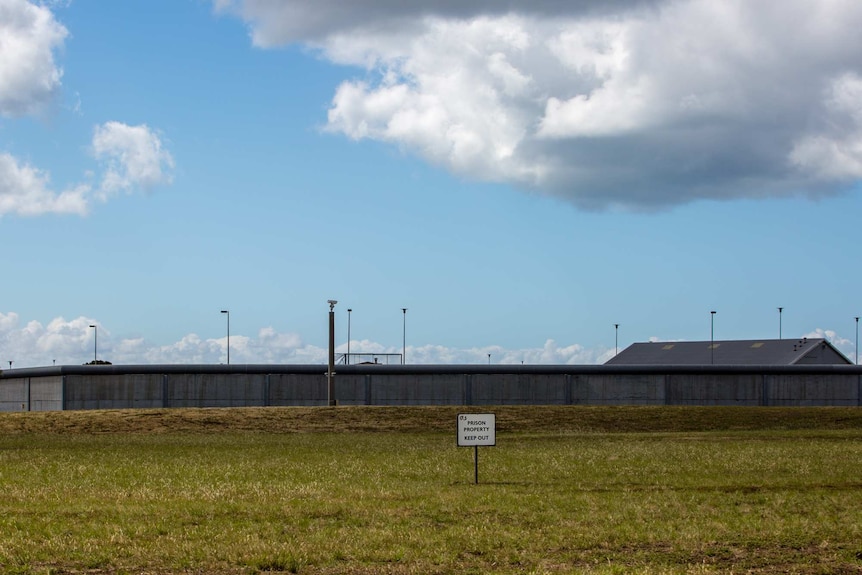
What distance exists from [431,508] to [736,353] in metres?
113

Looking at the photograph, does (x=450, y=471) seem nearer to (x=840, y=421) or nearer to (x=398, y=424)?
(x=398, y=424)

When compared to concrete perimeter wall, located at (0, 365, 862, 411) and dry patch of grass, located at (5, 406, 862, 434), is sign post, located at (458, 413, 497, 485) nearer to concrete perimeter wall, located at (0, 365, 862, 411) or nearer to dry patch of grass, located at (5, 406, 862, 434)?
dry patch of grass, located at (5, 406, 862, 434)

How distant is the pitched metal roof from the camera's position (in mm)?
120375

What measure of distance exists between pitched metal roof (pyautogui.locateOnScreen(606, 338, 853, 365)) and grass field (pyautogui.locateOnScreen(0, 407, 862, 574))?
84.3 metres

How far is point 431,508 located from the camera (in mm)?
19750

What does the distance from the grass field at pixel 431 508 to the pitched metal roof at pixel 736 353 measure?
84.3 meters

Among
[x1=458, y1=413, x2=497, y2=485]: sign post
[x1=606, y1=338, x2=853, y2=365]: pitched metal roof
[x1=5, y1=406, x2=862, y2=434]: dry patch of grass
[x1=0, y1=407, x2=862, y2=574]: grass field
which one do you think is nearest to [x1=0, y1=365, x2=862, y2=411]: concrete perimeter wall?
[x1=606, y1=338, x2=853, y2=365]: pitched metal roof

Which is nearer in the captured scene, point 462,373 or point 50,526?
point 50,526

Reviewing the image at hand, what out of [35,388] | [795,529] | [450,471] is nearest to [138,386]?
[35,388]

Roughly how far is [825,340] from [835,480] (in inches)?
4117

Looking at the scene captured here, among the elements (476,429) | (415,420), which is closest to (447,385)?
(415,420)

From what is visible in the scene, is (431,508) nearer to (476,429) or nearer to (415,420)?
(476,429)

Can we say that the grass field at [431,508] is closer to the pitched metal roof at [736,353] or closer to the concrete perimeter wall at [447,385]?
the concrete perimeter wall at [447,385]

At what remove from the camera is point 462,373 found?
100 metres
